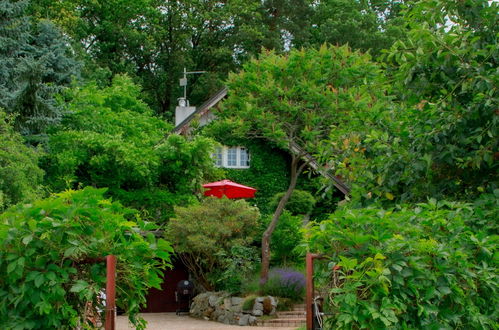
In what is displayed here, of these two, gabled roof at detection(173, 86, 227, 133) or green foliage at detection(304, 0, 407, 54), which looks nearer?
gabled roof at detection(173, 86, 227, 133)

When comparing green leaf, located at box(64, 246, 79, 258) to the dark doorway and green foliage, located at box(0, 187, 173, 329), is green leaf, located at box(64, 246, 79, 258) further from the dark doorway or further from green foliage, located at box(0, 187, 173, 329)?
the dark doorway

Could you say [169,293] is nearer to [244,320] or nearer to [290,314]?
[244,320]

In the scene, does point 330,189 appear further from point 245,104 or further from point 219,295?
point 219,295

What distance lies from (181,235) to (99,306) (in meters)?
15.4

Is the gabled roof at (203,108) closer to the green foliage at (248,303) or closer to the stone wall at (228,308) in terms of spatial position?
the stone wall at (228,308)

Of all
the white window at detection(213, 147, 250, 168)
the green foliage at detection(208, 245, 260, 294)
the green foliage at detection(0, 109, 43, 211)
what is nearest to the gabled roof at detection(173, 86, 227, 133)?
the white window at detection(213, 147, 250, 168)

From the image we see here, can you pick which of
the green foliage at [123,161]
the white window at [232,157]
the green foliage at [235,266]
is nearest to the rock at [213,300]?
the green foliage at [235,266]

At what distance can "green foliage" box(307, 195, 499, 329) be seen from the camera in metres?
5.02

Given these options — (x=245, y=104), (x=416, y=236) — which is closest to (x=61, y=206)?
(x=416, y=236)

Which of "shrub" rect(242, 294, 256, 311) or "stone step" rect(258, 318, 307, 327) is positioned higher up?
"shrub" rect(242, 294, 256, 311)

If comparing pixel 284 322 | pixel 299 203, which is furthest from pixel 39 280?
pixel 299 203

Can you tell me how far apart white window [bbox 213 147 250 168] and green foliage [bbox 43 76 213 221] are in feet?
9.74

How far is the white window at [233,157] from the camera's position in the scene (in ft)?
87.9

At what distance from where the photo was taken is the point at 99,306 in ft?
17.7
